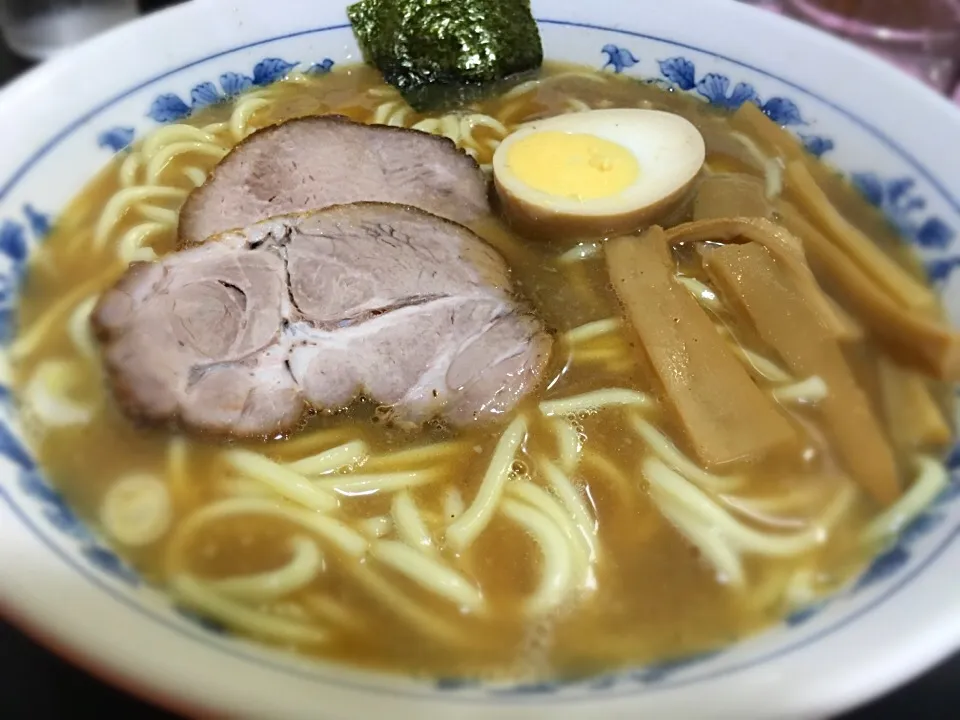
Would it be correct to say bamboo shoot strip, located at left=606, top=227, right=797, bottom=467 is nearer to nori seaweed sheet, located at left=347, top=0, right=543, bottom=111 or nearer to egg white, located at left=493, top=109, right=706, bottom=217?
egg white, located at left=493, top=109, right=706, bottom=217

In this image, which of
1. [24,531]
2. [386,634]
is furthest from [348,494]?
[24,531]

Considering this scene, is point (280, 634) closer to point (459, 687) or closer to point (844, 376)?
point (459, 687)

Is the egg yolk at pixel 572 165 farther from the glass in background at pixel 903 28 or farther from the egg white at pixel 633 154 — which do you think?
the glass in background at pixel 903 28

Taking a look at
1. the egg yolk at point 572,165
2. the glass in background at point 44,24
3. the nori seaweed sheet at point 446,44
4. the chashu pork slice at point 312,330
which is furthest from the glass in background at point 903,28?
the glass in background at point 44,24

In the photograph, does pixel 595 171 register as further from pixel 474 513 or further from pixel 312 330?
pixel 474 513

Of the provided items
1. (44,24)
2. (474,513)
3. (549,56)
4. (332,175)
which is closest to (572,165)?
(332,175)

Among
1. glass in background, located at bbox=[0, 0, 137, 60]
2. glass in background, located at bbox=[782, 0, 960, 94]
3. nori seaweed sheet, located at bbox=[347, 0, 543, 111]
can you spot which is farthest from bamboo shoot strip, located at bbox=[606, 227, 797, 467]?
glass in background, located at bbox=[0, 0, 137, 60]
